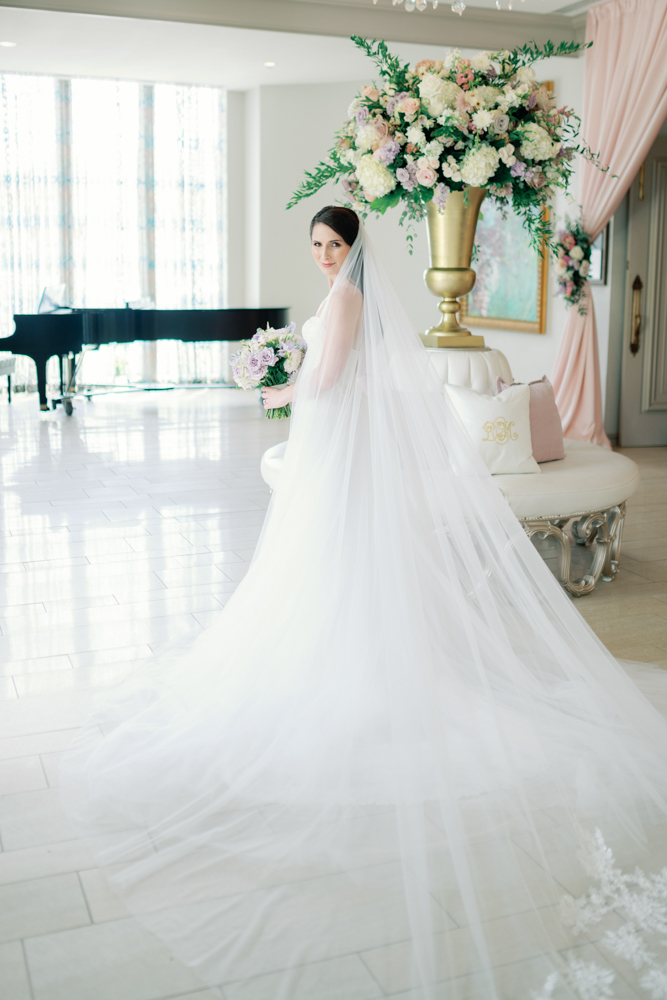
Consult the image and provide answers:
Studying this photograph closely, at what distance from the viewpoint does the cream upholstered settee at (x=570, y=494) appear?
382 centimetres

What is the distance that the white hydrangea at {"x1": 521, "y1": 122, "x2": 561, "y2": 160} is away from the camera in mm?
4070

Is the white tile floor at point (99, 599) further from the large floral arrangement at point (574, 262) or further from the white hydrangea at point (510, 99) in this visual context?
the white hydrangea at point (510, 99)

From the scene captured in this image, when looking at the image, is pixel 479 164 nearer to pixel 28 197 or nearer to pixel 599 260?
pixel 599 260

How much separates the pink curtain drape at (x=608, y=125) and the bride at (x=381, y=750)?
4908 millimetres

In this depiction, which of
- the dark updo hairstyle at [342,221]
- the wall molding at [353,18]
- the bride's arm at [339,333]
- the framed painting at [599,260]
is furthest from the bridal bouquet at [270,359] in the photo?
the framed painting at [599,260]

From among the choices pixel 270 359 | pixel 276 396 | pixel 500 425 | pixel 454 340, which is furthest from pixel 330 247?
pixel 454 340

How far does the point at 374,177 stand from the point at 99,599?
219cm

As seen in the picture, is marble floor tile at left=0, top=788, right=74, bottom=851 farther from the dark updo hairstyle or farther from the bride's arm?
the dark updo hairstyle

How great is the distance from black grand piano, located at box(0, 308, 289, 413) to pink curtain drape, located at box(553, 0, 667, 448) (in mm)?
2707

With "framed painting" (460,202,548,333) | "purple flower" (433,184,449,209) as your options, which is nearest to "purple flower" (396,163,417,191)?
"purple flower" (433,184,449,209)

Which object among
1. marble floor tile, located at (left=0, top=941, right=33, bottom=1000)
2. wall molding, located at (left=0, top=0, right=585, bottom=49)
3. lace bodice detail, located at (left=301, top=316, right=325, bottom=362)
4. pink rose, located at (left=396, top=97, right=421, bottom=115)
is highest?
wall molding, located at (left=0, top=0, right=585, bottom=49)

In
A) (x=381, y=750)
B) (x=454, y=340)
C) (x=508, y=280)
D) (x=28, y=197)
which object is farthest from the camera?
(x=28, y=197)

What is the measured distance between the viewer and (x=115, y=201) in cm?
1055

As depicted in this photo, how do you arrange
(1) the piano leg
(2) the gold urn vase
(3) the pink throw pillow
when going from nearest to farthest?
1. (3) the pink throw pillow
2. (2) the gold urn vase
3. (1) the piano leg
